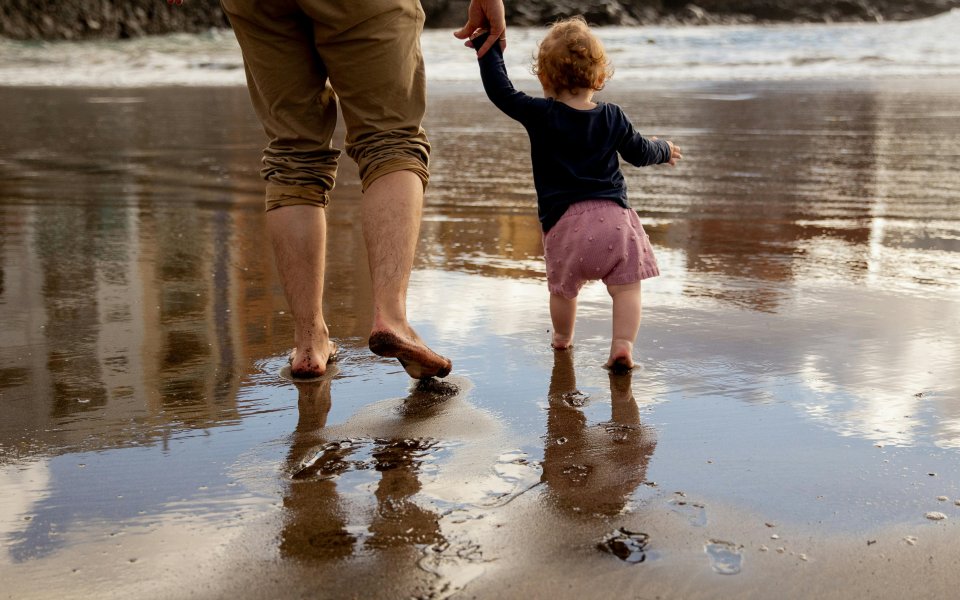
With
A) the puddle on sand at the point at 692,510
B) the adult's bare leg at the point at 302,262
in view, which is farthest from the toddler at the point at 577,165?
the puddle on sand at the point at 692,510

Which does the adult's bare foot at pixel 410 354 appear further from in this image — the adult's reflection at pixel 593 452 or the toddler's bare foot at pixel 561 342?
the toddler's bare foot at pixel 561 342

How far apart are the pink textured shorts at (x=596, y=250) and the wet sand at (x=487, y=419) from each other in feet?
0.68

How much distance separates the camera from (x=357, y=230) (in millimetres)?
4762

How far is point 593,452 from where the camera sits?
2221mm

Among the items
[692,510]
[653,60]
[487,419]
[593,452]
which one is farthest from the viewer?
[653,60]

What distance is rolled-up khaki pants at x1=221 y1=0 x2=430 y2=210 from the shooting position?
2.67 meters

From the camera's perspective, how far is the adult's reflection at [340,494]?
179cm

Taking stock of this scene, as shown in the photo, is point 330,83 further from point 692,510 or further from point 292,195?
point 692,510

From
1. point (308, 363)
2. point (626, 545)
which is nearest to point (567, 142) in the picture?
point (308, 363)

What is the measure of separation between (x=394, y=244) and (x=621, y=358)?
669mm

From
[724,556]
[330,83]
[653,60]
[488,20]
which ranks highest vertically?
[653,60]

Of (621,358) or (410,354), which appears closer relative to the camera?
(410,354)

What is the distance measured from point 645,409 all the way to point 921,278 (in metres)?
1.74

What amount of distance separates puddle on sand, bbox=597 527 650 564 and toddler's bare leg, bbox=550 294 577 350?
1.23 meters
